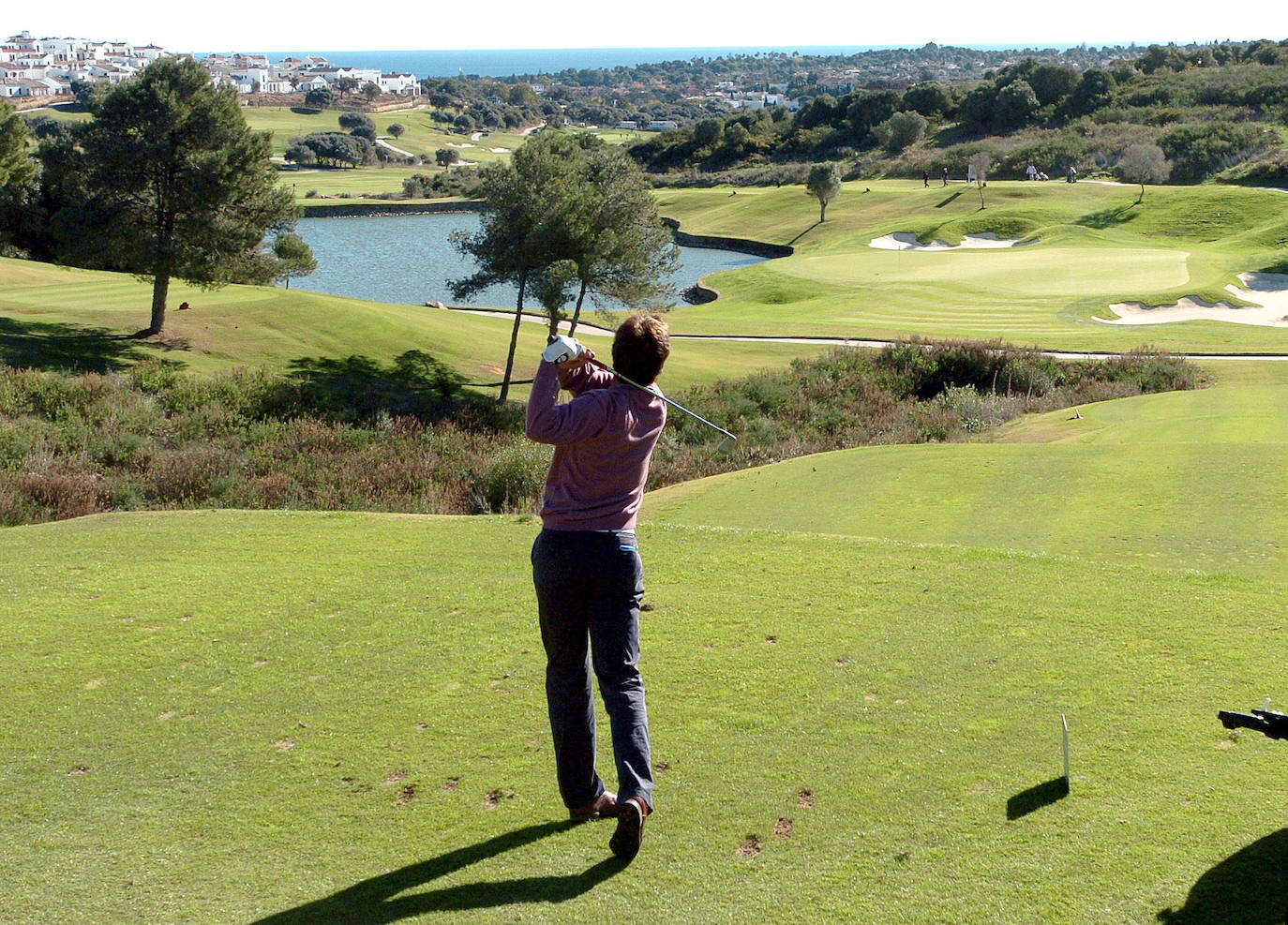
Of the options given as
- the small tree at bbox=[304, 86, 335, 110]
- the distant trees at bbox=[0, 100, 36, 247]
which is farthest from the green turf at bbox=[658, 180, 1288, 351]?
the small tree at bbox=[304, 86, 335, 110]

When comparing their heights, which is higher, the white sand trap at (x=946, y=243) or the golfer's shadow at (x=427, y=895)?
the white sand trap at (x=946, y=243)

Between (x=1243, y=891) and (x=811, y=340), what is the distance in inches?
1542

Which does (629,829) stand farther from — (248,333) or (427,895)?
(248,333)

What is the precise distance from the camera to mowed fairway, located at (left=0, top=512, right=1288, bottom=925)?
5.18m

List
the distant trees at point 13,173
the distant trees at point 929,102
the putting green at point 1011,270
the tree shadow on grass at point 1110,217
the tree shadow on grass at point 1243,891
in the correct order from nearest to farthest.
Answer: the tree shadow on grass at point 1243,891 → the distant trees at point 13,173 → the putting green at point 1011,270 → the tree shadow on grass at point 1110,217 → the distant trees at point 929,102

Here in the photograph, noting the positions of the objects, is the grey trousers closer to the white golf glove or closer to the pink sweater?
the pink sweater

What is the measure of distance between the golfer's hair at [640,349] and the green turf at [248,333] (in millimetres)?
28320

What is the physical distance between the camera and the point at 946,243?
69250 mm

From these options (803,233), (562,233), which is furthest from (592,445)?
(803,233)

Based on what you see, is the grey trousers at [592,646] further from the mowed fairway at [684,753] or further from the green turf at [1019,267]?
the green turf at [1019,267]

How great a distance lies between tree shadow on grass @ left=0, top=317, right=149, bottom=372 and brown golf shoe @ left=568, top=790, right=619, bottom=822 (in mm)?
27868

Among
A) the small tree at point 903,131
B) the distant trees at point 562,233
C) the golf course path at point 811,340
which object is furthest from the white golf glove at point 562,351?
the small tree at point 903,131

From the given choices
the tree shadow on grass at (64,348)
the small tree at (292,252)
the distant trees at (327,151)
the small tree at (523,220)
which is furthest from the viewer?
Answer: the distant trees at (327,151)

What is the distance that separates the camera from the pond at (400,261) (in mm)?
64438
